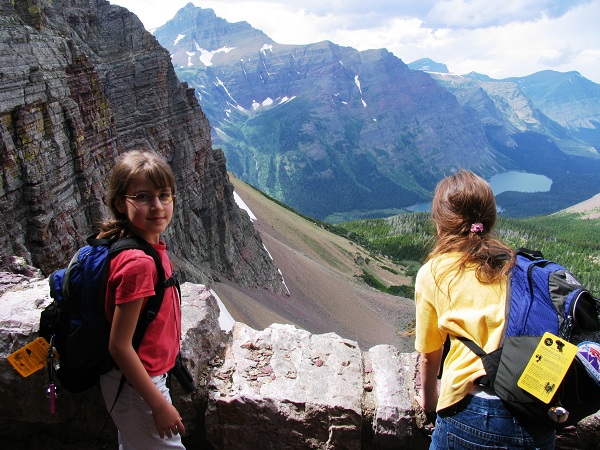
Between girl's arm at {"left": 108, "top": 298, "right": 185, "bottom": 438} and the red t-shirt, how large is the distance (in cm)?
11

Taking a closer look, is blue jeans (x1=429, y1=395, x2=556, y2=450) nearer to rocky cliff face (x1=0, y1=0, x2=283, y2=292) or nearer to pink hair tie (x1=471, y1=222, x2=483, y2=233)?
pink hair tie (x1=471, y1=222, x2=483, y2=233)

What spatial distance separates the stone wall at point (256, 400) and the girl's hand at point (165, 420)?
1.04m

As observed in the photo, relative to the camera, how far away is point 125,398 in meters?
3.80

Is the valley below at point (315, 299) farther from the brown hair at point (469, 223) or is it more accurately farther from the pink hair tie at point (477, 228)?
the pink hair tie at point (477, 228)

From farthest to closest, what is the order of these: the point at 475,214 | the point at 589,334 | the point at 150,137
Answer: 1. the point at 150,137
2. the point at 475,214
3. the point at 589,334

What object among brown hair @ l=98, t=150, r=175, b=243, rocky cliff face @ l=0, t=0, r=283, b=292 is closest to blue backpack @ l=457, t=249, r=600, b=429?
brown hair @ l=98, t=150, r=175, b=243

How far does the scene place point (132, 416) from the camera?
382 centimetres

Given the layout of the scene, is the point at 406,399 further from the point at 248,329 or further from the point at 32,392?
the point at 32,392

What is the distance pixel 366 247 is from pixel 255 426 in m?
113

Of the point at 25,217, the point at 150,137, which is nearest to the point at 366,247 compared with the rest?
the point at 150,137

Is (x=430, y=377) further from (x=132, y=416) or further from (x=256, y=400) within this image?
(x=132, y=416)

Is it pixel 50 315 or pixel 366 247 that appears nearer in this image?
pixel 50 315

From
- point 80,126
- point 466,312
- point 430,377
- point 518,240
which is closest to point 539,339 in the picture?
point 466,312

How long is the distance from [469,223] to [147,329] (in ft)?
9.03
